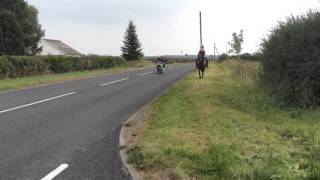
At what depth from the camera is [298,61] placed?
15.3 m

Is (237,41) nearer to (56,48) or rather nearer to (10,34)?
(10,34)

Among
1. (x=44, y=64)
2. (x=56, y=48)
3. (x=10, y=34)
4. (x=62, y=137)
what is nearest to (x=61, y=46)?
(x=56, y=48)

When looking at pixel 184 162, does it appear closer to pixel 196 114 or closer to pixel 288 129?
pixel 288 129

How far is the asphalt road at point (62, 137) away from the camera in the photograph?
810 centimetres

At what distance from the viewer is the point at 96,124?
12930 mm

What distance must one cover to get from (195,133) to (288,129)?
2.10 metres

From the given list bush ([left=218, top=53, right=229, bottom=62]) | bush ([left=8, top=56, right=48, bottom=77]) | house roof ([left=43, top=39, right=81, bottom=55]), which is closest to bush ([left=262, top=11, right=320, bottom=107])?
bush ([left=8, top=56, right=48, bottom=77])

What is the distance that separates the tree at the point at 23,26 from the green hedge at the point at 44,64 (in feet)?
35.2

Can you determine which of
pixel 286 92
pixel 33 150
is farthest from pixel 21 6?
pixel 33 150

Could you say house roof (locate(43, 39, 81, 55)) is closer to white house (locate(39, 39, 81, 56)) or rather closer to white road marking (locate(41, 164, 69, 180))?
white house (locate(39, 39, 81, 56))

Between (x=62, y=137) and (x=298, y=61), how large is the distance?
769 cm

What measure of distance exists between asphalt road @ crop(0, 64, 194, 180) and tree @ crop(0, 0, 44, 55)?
43052 millimetres

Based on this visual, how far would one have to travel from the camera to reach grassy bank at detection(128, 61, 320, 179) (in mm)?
7656

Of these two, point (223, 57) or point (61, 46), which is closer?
point (223, 57)
